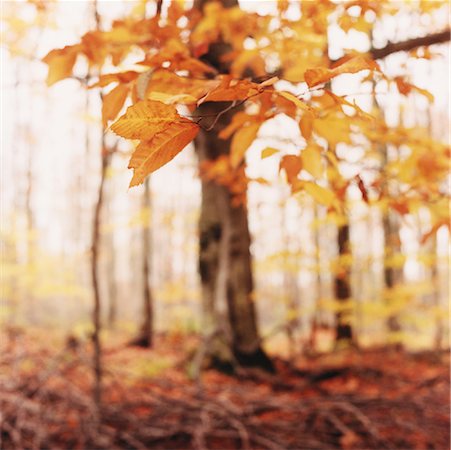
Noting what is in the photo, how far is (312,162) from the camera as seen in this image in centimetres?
122

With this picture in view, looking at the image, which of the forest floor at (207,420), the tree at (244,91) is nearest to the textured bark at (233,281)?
the forest floor at (207,420)

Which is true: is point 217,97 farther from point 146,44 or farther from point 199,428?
point 199,428

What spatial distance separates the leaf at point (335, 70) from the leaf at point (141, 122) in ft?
0.92

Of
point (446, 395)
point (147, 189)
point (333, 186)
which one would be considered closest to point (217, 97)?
point (333, 186)

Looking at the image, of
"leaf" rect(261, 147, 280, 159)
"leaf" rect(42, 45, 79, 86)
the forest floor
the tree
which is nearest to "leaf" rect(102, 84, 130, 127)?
the tree

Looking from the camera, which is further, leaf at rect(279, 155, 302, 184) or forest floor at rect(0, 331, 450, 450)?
forest floor at rect(0, 331, 450, 450)

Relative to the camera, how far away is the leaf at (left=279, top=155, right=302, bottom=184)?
121 cm

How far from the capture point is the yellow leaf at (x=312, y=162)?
121 centimetres

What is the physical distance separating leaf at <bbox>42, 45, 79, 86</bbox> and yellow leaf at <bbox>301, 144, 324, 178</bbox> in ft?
2.53

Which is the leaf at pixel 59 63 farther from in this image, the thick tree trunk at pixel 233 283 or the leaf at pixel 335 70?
the thick tree trunk at pixel 233 283

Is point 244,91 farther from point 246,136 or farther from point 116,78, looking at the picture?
point 116,78

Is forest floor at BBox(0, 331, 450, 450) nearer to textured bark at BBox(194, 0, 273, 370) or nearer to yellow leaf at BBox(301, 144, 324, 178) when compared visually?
textured bark at BBox(194, 0, 273, 370)

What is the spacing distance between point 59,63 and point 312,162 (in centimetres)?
83

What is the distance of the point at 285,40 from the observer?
2115 mm
